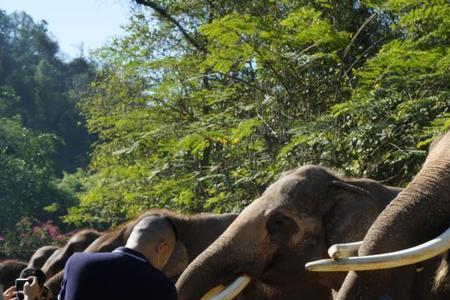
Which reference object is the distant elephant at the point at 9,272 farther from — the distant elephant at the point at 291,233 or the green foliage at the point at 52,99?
the green foliage at the point at 52,99

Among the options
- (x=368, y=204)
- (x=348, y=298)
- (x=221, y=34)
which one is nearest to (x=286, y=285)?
(x=368, y=204)

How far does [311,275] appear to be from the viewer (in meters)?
9.20

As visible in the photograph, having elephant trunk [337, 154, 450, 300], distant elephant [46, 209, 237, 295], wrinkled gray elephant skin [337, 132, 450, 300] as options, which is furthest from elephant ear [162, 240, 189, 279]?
elephant trunk [337, 154, 450, 300]

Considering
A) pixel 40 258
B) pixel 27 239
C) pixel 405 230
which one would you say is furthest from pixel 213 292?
pixel 27 239

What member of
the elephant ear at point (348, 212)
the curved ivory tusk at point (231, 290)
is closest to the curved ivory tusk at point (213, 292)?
the curved ivory tusk at point (231, 290)

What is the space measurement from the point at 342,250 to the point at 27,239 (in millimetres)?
28319

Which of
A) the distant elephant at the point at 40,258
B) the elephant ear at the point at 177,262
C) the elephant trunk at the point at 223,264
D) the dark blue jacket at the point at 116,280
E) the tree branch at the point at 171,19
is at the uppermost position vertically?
the tree branch at the point at 171,19

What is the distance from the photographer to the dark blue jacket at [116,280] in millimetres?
4887

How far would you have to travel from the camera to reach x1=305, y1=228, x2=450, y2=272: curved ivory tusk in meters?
6.23

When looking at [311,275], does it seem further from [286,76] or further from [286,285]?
[286,76]

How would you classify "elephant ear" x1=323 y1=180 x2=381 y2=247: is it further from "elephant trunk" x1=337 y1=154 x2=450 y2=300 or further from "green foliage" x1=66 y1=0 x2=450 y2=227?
"elephant trunk" x1=337 y1=154 x2=450 y2=300

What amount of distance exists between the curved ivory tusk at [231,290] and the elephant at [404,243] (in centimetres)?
194

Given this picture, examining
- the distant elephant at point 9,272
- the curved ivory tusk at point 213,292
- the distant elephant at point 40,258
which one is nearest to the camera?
the curved ivory tusk at point 213,292

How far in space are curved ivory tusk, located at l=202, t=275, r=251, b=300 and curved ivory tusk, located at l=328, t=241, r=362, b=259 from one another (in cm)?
181
